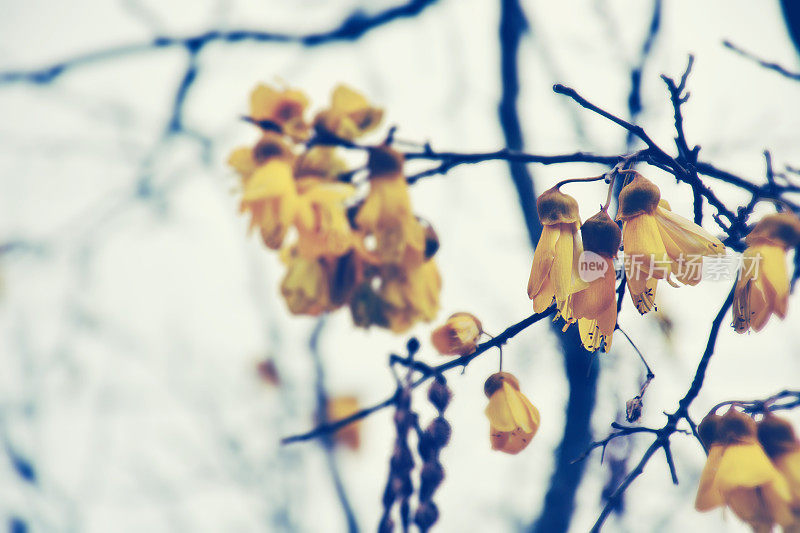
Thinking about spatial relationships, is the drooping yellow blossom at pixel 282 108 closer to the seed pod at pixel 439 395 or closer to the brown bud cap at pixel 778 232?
the seed pod at pixel 439 395

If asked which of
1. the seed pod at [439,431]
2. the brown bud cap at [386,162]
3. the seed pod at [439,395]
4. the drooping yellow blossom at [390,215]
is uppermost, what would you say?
the brown bud cap at [386,162]

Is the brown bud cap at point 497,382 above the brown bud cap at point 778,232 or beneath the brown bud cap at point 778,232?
beneath

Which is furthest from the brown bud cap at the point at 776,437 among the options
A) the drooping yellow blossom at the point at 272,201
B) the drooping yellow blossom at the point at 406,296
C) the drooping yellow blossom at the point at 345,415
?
the drooping yellow blossom at the point at 345,415

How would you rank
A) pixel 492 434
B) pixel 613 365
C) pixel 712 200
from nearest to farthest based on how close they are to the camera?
pixel 712 200, pixel 492 434, pixel 613 365

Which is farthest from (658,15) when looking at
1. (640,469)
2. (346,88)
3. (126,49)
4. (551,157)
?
(126,49)

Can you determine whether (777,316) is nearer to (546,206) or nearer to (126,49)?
(546,206)

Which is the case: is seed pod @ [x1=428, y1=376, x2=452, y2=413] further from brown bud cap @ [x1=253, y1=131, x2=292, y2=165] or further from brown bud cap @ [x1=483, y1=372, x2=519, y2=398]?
brown bud cap @ [x1=253, y1=131, x2=292, y2=165]

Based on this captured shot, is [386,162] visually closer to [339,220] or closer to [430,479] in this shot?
[339,220]
